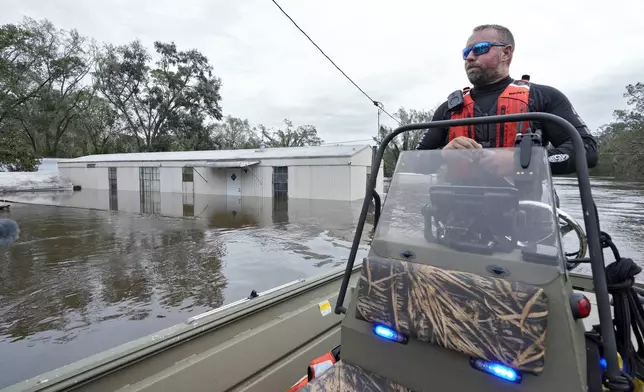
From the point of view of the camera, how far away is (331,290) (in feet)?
8.55

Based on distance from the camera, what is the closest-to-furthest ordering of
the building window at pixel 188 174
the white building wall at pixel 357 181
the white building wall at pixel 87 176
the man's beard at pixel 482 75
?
the man's beard at pixel 482 75 → the white building wall at pixel 357 181 → the building window at pixel 188 174 → the white building wall at pixel 87 176

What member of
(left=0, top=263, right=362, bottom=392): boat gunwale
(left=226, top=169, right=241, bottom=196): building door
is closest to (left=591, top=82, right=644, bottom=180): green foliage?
(left=226, top=169, right=241, bottom=196): building door

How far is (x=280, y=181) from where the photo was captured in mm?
20094

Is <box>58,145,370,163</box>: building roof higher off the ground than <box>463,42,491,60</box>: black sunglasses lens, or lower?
higher

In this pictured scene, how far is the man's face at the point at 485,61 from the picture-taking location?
1.59 meters

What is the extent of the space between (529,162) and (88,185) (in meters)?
33.7

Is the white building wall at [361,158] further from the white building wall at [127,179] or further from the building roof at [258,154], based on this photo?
the white building wall at [127,179]

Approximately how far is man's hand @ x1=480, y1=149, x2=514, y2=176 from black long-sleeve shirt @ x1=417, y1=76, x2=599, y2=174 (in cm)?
14

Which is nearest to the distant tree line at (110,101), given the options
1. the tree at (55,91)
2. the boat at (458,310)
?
the tree at (55,91)

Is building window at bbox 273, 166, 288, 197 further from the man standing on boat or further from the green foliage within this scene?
the green foliage

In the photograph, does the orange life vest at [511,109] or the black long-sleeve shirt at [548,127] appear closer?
the black long-sleeve shirt at [548,127]

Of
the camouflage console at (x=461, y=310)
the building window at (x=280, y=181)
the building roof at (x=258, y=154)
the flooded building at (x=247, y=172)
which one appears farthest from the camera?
the building window at (x=280, y=181)

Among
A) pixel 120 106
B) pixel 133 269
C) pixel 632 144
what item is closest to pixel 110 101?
pixel 120 106

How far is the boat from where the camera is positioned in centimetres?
98
